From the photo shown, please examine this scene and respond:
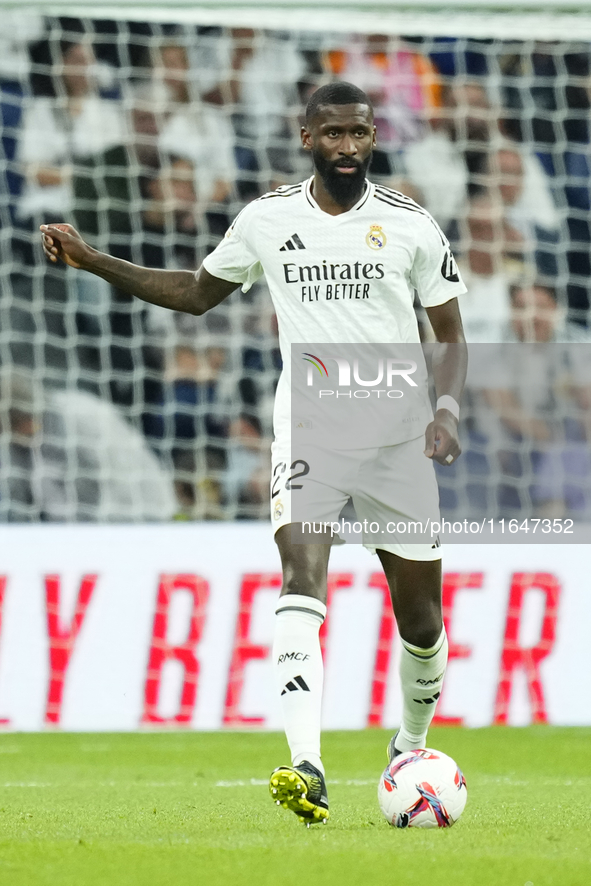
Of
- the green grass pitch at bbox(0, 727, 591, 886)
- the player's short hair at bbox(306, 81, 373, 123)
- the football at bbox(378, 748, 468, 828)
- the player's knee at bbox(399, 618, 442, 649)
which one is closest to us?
the green grass pitch at bbox(0, 727, 591, 886)

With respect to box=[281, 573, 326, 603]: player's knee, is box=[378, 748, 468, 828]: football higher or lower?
lower

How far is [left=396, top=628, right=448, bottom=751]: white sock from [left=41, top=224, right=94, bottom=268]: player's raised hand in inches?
63.5

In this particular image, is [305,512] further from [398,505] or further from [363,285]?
[363,285]

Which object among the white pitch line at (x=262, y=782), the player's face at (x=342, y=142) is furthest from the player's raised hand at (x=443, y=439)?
the white pitch line at (x=262, y=782)

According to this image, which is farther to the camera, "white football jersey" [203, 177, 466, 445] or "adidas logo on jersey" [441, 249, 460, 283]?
"adidas logo on jersey" [441, 249, 460, 283]

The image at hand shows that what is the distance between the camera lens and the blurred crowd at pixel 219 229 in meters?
9.01

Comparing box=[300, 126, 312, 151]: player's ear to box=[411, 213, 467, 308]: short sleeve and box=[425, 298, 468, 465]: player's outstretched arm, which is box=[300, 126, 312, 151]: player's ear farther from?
box=[425, 298, 468, 465]: player's outstretched arm

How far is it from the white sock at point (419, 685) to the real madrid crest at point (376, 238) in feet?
4.08

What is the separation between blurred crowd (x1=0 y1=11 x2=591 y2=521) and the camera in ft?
29.6

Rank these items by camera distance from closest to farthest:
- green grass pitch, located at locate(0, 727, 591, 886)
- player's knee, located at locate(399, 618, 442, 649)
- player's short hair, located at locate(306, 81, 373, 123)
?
1. green grass pitch, located at locate(0, 727, 591, 886)
2. player's short hair, located at locate(306, 81, 373, 123)
3. player's knee, located at locate(399, 618, 442, 649)

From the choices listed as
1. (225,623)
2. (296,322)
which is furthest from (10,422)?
(296,322)

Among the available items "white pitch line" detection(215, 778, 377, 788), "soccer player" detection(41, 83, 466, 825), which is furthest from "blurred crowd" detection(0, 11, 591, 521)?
"soccer player" detection(41, 83, 466, 825)

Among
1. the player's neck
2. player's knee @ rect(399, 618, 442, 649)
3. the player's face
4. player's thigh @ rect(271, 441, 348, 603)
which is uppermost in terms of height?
the player's face

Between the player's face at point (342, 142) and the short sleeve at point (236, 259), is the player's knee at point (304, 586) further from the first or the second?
the player's face at point (342, 142)
